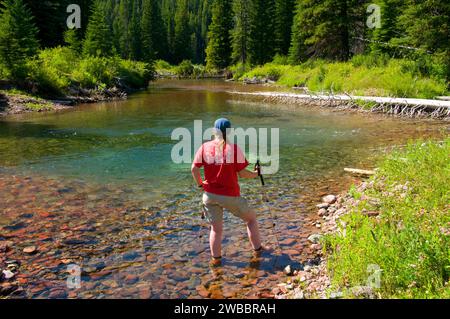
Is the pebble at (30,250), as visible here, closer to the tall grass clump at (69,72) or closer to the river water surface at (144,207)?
the river water surface at (144,207)

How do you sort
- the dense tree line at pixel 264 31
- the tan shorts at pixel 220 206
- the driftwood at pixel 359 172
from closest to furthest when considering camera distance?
1. the tan shorts at pixel 220 206
2. the driftwood at pixel 359 172
3. the dense tree line at pixel 264 31

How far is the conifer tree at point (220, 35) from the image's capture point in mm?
84188

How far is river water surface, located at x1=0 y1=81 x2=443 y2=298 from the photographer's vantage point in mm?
6355

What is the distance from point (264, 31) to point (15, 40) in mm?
51588

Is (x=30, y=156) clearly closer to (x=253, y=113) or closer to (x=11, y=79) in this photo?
(x=253, y=113)

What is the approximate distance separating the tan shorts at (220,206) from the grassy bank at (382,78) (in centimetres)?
2091

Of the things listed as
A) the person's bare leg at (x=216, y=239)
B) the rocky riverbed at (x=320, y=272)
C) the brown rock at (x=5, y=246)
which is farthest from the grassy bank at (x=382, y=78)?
the brown rock at (x=5, y=246)

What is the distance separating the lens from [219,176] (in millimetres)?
6648

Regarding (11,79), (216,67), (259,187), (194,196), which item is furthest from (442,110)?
(216,67)

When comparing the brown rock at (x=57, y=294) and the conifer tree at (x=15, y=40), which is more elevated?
the conifer tree at (x=15, y=40)

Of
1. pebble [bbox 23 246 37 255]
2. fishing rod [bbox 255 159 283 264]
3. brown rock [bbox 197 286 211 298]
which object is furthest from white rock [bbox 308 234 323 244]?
pebble [bbox 23 246 37 255]

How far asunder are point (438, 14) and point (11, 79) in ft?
92.0

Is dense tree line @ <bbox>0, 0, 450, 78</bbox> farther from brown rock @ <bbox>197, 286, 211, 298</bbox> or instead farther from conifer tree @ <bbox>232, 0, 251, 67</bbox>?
brown rock @ <bbox>197, 286, 211, 298</bbox>

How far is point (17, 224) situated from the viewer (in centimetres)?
846
